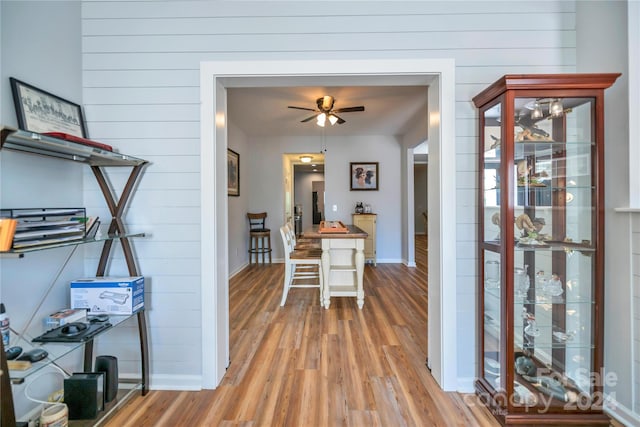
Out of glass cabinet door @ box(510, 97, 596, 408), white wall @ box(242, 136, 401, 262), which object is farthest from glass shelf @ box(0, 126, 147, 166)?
white wall @ box(242, 136, 401, 262)

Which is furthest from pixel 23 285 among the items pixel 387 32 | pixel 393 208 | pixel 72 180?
pixel 393 208

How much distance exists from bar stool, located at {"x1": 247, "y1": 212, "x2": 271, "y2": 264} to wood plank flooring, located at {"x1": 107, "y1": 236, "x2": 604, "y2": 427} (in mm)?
2341

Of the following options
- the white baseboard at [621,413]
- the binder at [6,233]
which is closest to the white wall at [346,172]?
the white baseboard at [621,413]

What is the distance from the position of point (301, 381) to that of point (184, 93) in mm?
2102

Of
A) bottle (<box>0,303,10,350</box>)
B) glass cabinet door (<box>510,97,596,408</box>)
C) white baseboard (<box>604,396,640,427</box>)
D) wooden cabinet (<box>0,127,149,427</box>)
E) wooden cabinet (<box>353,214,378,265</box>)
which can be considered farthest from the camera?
wooden cabinet (<box>353,214,378,265</box>)

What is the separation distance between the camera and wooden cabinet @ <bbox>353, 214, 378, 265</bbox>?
5.42 metres

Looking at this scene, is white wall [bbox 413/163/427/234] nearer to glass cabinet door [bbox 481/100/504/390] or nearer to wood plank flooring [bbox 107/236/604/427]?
wood plank flooring [bbox 107/236/604/427]

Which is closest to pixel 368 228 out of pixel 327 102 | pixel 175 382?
pixel 327 102

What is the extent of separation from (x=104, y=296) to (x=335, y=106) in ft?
11.5

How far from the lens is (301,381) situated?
188 centimetres

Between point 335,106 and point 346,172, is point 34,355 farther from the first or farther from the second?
point 346,172

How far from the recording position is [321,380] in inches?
74.4

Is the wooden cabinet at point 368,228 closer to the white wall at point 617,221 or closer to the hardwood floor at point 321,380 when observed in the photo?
the hardwood floor at point 321,380

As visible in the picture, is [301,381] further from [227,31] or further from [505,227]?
[227,31]
